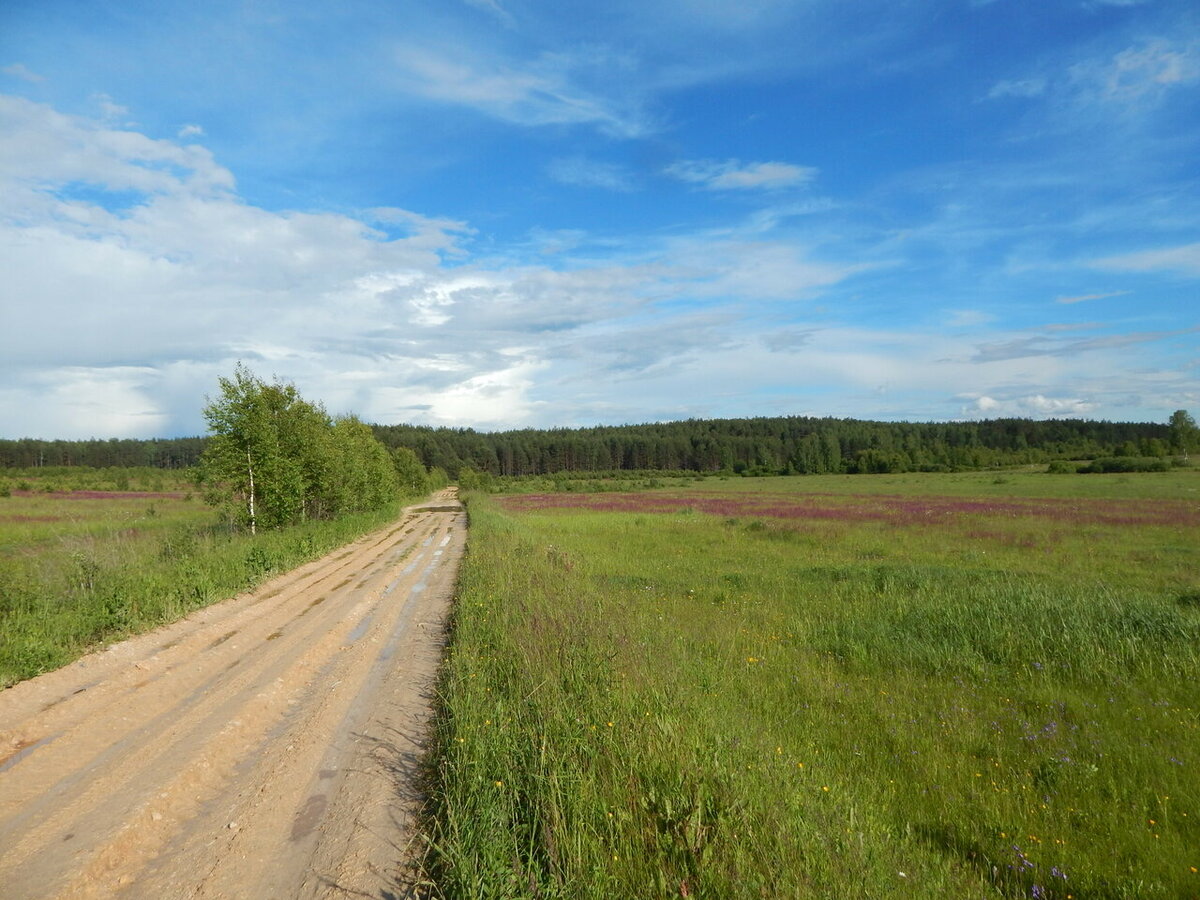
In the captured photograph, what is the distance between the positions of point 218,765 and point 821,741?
6.26 m

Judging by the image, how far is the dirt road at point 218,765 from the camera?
4.16m

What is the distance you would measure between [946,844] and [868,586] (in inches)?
382

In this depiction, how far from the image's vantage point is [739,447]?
144 m

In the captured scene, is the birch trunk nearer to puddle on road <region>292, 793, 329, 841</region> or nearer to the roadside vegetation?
the roadside vegetation

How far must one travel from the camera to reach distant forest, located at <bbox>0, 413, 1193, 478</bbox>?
4409 inches

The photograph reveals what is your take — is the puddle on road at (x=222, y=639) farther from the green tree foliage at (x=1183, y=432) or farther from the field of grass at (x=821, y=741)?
the green tree foliage at (x=1183, y=432)

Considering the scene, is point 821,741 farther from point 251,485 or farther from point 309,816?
point 251,485

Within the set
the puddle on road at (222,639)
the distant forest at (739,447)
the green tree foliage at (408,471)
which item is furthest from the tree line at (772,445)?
the puddle on road at (222,639)

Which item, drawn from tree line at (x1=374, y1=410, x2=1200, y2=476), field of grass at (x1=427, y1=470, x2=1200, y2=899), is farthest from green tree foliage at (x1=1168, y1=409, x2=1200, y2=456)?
field of grass at (x1=427, y1=470, x2=1200, y2=899)

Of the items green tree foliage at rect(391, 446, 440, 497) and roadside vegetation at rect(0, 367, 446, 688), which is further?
green tree foliage at rect(391, 446, 440, 497)

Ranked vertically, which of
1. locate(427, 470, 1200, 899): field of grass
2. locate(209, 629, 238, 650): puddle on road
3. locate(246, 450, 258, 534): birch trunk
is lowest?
locate(209, 629, 238, 650): puddle on road

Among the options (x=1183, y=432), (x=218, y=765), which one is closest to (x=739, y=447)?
(x=1183, y=432)

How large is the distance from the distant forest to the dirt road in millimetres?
109844

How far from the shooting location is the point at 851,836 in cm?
403
